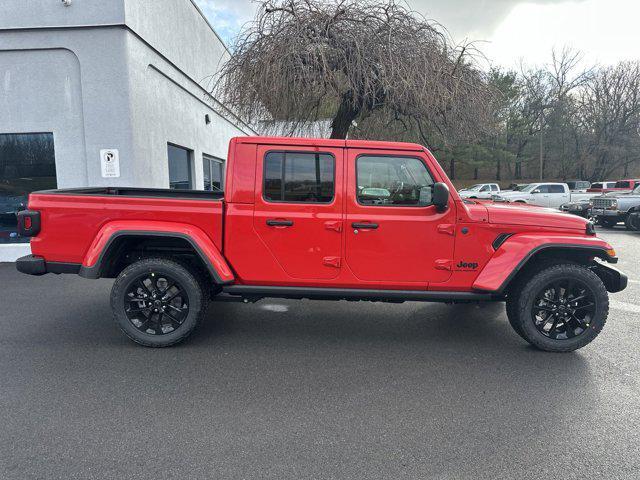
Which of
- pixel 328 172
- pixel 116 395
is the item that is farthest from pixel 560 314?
pixel 116 395

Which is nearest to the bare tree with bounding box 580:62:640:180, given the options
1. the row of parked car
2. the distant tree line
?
the row of parked car

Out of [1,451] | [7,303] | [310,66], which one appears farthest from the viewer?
[310,66]

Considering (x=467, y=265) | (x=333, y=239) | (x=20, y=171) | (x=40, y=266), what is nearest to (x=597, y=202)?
(x=467, y=265)

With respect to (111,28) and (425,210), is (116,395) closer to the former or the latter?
(425,210)

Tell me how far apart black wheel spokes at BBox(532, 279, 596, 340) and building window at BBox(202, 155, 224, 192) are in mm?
10225

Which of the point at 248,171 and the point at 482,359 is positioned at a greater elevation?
the point at 248,171

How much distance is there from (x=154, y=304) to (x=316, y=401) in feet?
6.42

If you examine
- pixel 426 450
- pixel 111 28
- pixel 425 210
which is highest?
pixel 111 28

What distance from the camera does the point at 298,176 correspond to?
3.61 m

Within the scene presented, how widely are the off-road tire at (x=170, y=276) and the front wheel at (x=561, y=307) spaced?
3.20 metres

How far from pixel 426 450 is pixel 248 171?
277 centimetres

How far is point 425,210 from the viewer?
3521mm

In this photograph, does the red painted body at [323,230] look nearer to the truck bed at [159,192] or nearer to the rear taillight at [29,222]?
the rear taillight at [29,222]

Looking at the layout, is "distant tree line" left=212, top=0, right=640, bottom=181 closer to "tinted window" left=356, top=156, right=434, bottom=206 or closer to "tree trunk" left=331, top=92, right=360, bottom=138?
"tree trunk" left=331, top=92, right=360, bottom=138
